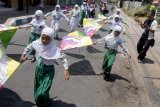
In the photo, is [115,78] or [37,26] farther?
[37,26]

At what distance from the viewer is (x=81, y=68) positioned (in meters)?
10.8

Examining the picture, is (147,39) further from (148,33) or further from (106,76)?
(106,76)

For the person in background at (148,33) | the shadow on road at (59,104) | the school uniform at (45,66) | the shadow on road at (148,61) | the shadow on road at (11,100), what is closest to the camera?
the school uniform at (45,66)

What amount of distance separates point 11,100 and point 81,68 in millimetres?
3862

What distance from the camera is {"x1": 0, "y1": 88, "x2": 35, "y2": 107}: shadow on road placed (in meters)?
7.15

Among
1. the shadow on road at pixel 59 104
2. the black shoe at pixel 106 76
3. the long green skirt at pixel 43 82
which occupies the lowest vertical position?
the black shoe at pixel 106 76

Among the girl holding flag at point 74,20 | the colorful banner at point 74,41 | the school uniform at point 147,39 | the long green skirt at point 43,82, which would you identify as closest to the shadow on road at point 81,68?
the colorful banner at point 74,41

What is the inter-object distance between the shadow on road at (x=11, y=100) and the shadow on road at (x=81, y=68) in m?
2.77

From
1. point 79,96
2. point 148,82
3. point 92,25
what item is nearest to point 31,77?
point 79,96

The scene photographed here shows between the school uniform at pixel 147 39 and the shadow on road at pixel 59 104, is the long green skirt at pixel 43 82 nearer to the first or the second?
the shadow on road at pixel 59 104

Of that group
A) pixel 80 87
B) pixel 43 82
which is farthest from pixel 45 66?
pixel 80 87

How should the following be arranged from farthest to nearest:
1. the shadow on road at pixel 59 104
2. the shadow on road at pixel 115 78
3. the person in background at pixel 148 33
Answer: the person in background at pixel 148 33, the shadow on road at pixel 115 78, the shadow on road at pixel 59 104

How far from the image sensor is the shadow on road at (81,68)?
10.3 m

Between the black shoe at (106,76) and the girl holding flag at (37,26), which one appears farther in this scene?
the girl holding flag at (37,26)
